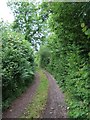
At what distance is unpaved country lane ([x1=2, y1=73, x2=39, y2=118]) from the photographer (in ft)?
21.1

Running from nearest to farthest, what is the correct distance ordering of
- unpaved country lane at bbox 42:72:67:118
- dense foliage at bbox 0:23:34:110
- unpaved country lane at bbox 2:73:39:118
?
unpaved country lane at bbox 42:72:67:118 → unpaved country lane at bbox 2:73:39:118 → dense foliage at bbox 0:23:34:110

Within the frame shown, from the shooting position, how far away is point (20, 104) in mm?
7598

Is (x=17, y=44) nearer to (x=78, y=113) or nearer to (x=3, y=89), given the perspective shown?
(x=3, y=89)

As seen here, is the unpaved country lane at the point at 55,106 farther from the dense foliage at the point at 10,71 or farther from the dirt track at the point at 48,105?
the dense foliage at the point at 10,71

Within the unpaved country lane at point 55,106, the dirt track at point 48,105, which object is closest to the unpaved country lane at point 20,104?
the dirt track at point 48,105

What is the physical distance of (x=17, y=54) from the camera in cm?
884

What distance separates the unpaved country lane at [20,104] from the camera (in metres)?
6.42

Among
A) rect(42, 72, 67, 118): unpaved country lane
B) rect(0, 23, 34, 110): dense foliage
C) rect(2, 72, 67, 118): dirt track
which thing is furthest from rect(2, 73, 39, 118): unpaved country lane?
rect(42, 72, 67, 118): unpaved country lane

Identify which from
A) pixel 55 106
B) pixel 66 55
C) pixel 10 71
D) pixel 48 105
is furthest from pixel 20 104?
pixel 66 55

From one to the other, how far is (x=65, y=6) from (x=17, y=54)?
413cm

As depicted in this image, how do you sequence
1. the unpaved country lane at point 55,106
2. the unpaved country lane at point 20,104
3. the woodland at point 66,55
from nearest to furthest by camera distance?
1. the woodland at point 66,55
2. the unpaved country lane at point 55,106
3. the unpaved country lane at point 20,104

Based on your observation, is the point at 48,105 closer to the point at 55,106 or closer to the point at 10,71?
the point at 55,106

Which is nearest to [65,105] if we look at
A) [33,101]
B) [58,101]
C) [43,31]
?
[58,101]

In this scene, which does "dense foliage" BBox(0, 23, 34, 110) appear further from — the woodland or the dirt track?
the dirt track
